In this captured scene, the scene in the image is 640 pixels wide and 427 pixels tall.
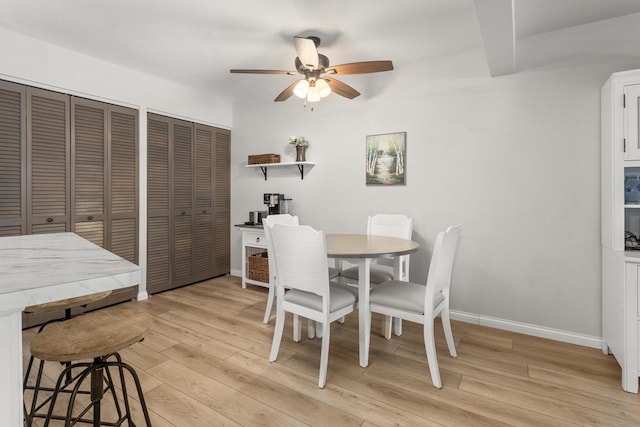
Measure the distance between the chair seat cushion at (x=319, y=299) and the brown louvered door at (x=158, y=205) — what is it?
2207mm

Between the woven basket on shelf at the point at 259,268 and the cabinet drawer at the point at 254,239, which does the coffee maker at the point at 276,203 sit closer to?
the cabinet drawer at the point at 254,239

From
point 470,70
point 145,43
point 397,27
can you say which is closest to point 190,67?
point 145,43

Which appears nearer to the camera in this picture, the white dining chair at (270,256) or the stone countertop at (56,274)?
the stone countertop at (56,274)

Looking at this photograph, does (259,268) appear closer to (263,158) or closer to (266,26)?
(263,158)

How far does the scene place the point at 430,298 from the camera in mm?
1950

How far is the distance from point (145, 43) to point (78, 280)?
8.97 ft

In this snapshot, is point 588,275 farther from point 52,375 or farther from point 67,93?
point 67,93

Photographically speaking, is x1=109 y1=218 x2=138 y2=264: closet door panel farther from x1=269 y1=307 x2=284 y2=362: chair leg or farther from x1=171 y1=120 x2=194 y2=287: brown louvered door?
x1=269 y1=307 x2=284 y2=362: chair leg

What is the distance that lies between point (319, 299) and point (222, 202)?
283 cm

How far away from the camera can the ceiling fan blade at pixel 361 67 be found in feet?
7.73

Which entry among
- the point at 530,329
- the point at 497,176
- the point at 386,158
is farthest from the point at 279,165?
the point at 530,329

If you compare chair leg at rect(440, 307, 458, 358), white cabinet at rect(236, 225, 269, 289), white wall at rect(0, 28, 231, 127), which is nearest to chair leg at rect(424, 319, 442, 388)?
chair leg at rect(440, 307, 458, 358)

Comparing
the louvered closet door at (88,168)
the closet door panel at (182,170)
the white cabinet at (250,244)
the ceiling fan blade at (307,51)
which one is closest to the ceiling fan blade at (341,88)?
the ceiling fan blade at (307,51)

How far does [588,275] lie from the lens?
246 cm
